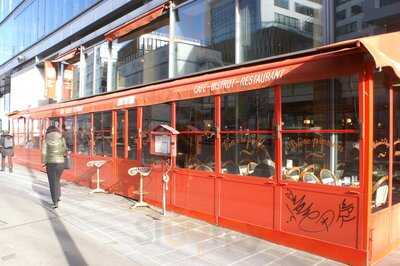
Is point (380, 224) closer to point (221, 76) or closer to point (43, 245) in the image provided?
point (221, 76)

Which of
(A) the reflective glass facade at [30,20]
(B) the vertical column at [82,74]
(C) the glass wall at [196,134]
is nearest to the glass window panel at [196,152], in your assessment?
(C) the glass wall at [196,134]

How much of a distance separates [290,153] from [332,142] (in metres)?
0.75

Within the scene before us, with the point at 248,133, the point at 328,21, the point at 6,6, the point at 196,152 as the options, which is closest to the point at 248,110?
the point at 248,133

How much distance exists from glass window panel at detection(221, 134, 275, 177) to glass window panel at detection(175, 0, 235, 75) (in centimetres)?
254

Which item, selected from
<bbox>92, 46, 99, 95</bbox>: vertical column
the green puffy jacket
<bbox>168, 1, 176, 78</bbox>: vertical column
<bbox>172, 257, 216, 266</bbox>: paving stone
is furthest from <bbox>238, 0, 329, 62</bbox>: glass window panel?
<bbox>92, 46, 99, 95</bbox>: vertical column

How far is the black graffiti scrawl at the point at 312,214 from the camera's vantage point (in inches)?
227

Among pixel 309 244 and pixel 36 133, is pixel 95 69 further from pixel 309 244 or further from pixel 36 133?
pixel 309 244

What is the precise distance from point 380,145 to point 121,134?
7.14 meters

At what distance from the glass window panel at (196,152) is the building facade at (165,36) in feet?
6.71

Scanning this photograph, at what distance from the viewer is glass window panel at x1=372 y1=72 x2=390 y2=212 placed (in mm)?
5941

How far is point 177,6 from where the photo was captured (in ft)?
39.6

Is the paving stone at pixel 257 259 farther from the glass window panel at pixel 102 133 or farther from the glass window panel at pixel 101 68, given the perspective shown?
the glass window panel at pixel 101 68

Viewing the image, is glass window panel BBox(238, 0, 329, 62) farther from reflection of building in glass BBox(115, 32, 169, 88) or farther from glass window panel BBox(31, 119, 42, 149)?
glass window panel BBox(31, 119, 42, 149)

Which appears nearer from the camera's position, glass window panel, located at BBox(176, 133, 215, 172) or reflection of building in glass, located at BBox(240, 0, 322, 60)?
reflection of building in glass, located at BBox(240, 0, 322, 60)
